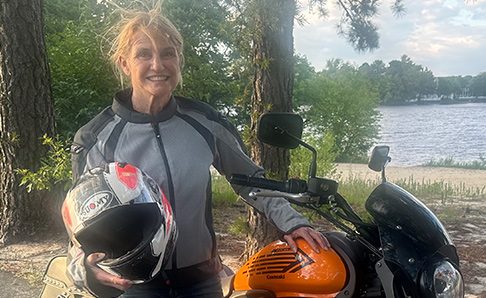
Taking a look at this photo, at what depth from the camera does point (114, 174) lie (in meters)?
2.02

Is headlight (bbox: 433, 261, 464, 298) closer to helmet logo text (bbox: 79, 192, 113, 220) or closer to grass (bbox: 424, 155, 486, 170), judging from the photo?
helmet logo text (bbox: 79, 192, 113, 220)

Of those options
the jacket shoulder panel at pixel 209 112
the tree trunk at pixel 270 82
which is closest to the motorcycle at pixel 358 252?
the jacket shoulder panel at pixel 209 112

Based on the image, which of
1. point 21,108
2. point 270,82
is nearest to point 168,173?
point 270,82

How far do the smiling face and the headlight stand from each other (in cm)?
145

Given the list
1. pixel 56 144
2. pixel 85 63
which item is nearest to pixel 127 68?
pixel 56 144

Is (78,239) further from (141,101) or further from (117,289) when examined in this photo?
(141,101)

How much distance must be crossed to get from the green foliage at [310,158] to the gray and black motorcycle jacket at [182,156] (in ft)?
15.4

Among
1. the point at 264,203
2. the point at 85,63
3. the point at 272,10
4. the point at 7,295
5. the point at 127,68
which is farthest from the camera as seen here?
the point at 85,63

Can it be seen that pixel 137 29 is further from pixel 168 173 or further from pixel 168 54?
pixel 168 173

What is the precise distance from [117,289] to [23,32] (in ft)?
17.9

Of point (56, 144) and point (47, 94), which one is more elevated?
point (47, 94)

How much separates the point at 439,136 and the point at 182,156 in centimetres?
1745

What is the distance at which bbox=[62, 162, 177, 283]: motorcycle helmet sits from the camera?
1871mm

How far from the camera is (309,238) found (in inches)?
81.7
